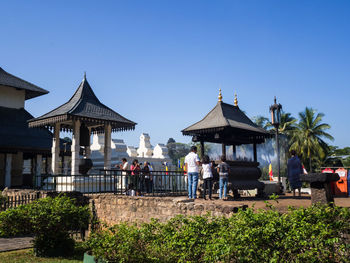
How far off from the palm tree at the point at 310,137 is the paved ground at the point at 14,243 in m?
33.7

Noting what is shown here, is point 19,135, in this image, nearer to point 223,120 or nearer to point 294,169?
point 223,120

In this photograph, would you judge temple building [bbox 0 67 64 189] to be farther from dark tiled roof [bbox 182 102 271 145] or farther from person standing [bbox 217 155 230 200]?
person standing [bbox 217 155 230 200]

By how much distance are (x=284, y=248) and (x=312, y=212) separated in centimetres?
79

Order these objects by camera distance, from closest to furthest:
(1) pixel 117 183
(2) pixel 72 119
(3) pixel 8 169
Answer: (1) pixel 117 183 → (2) pixel 72 119 → (3) pixel 8 169

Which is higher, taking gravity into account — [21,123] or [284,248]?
[21,123]

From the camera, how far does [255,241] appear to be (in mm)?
4594

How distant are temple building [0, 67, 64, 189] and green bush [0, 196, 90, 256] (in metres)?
11.6

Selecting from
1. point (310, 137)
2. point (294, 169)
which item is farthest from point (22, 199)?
point (310, 137)

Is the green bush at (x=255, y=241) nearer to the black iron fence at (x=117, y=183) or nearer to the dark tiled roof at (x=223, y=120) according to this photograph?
the black iron fence at (x=117, y=183)

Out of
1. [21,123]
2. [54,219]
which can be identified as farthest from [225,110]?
[21,123]

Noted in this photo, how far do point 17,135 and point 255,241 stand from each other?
18853mm

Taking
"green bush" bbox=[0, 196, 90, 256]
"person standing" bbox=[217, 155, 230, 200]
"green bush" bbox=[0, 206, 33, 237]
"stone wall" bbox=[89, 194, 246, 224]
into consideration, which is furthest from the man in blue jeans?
"green bush" bbox=[0, 206, 33, 237]

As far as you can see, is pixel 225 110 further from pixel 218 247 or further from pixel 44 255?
pixel 218 247

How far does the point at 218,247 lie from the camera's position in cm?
469
